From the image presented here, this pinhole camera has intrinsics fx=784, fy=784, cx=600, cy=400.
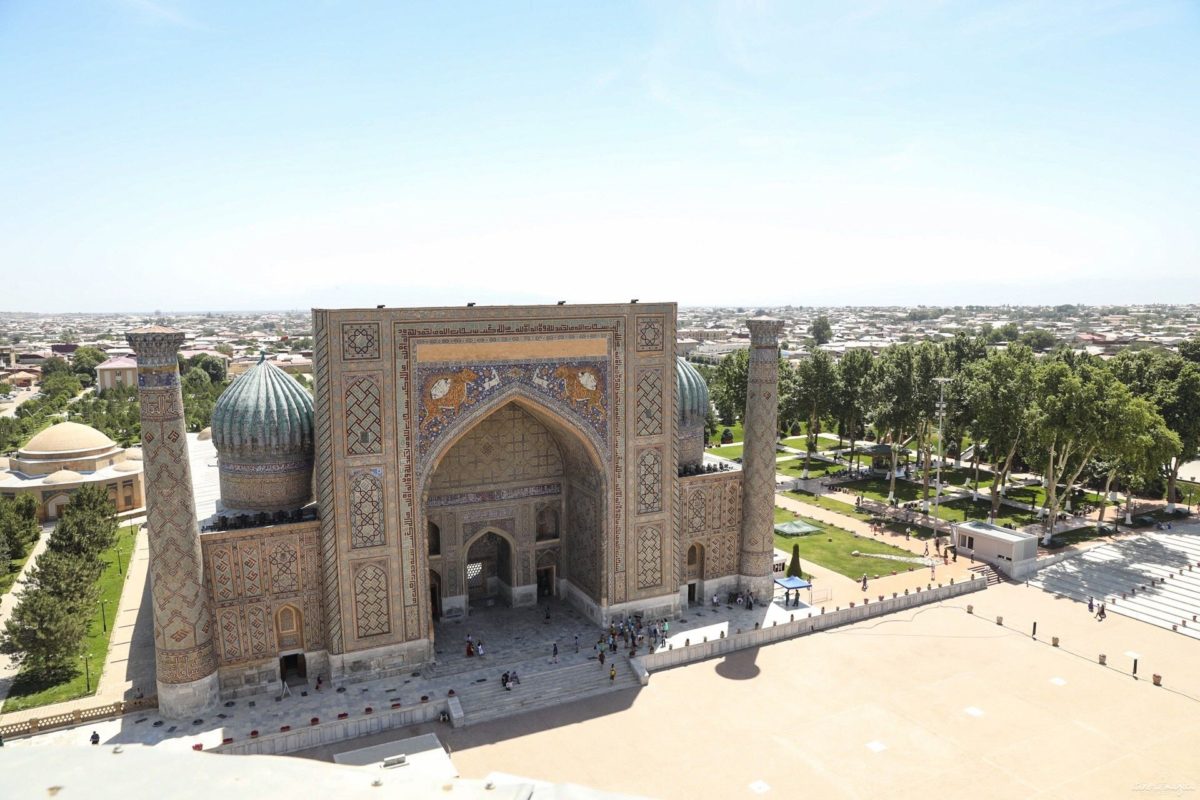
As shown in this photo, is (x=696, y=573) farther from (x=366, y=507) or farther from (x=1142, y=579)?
(x=1142, y=579)

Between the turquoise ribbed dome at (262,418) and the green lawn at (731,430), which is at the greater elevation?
the turquoise ribbed dome at (262,418)

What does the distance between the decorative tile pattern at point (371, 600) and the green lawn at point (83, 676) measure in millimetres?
6175

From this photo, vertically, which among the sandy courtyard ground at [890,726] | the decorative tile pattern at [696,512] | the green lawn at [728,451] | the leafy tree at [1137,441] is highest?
the leafy tree at [1137,441]

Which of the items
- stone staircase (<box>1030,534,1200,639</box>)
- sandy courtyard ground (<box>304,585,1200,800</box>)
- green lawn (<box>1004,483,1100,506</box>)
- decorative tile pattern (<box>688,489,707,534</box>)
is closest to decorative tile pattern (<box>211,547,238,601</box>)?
sandy courtyard ground (<box>304,585,1200,800</box>)

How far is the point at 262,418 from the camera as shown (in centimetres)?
1838

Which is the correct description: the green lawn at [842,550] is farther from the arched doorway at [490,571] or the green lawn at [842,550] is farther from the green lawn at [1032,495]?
the arched doorway at [490,571]

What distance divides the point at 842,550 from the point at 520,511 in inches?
497

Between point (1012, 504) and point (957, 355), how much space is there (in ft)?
37.1

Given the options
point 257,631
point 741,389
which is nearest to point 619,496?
point 257,631

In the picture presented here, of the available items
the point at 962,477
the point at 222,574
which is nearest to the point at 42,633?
the point at 222,574

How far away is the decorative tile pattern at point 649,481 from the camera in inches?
813

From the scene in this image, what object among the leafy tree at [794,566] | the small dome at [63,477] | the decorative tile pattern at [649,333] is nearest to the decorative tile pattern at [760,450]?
the leafy tree at [794,566]

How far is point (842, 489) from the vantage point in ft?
120

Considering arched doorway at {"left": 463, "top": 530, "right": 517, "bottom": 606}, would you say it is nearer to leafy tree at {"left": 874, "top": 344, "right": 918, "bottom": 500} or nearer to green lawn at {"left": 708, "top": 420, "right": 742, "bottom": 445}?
leafy tree at {"left": 874, "top": 344, "right": 918, "bottom": 500}
